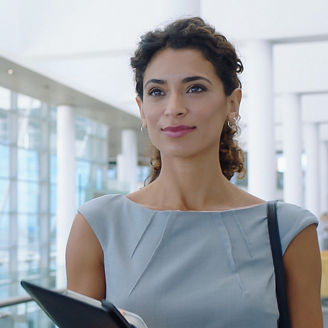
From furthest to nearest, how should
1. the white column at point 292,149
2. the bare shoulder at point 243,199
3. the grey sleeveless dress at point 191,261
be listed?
the white column at point 292,149
the bare shoulder at point 243,199
the grey sleeveless dress at point 191,261

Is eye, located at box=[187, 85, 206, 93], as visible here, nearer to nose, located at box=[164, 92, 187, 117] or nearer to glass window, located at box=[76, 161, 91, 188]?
nose, located at box=[164, 92, 187, 117]

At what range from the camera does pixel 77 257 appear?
2.01 metres

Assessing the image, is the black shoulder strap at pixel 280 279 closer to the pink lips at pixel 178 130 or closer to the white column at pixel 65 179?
the pink lips at pixel 178 130

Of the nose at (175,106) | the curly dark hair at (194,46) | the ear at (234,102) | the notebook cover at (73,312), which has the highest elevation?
the curly dark hair at (194,46)

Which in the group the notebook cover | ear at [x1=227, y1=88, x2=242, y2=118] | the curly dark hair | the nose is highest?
the curly dark hair

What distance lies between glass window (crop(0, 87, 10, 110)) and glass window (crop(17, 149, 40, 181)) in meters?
1.63

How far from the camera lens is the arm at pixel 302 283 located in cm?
201

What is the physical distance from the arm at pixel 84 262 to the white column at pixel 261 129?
11507mm

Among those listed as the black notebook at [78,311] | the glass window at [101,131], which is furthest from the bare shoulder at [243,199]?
the glass window at [101,131]

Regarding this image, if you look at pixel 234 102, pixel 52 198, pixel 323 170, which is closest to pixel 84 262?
pixel 234 102

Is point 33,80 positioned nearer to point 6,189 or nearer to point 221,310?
point 6,189

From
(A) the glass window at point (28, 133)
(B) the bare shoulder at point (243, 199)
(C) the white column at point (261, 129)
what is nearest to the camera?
(B) the bare shoulder at point (243, 199)

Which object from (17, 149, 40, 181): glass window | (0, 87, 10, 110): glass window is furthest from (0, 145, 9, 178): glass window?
(0, 87, 10, 110): glass window

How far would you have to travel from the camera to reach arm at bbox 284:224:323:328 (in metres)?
2.01
